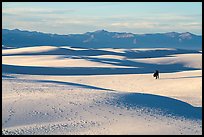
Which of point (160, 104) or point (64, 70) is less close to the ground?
point (160, 104)

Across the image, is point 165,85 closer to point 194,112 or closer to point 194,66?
point 194,112

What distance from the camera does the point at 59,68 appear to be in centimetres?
5041

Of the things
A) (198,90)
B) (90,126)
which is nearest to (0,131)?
(90,126)

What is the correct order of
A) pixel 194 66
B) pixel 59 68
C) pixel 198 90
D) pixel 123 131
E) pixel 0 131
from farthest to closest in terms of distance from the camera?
pixel 194 66 → pixel 59 68 → pixel 198 90 → pixel 123 131 → pixel 0 131

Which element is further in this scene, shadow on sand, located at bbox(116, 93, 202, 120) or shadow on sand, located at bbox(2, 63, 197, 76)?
shadow on sand, located at bbox(2, 63, 197, 76)

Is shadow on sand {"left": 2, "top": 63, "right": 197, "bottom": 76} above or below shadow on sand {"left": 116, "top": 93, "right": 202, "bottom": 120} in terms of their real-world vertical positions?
below

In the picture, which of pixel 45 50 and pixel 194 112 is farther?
pixel 45 50

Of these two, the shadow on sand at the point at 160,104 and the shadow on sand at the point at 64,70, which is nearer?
the shadow on sand at the point at 160,104

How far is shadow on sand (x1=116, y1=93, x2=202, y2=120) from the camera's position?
63.7ft

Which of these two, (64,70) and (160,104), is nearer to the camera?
(160,104)

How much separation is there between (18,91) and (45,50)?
7356 centimetres

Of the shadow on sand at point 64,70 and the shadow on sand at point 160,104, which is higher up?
the shadow on sand at point 160,104

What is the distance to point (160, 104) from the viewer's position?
20953 mm

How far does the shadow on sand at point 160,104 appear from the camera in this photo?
19.4 m
